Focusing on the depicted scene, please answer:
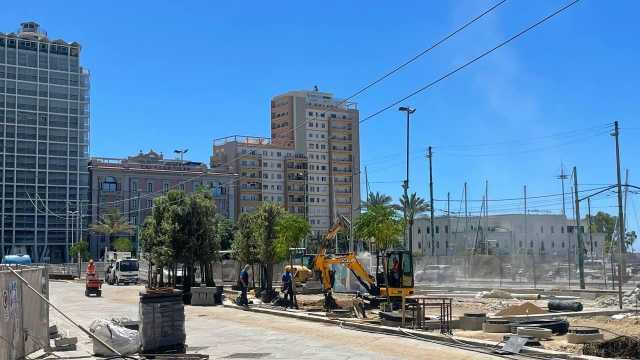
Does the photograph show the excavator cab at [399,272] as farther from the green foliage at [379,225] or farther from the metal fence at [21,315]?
the metal fence at [21,315]

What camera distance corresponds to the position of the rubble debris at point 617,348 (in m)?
15.2

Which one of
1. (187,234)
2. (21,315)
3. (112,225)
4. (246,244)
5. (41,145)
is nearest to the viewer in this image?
(21,315)

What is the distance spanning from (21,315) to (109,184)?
104m

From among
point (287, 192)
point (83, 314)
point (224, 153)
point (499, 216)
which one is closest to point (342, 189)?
point (287, 192)

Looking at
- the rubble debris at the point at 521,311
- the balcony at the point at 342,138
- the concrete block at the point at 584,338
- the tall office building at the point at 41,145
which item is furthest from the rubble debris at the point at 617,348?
the balcony at the point at 342,138

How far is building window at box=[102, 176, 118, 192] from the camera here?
115 meters

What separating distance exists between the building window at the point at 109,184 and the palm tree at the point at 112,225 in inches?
220

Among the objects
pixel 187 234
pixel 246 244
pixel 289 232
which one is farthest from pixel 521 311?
pixel 187 234

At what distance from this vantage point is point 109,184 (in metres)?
116

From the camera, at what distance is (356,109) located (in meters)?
154

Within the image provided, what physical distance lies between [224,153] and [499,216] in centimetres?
5251

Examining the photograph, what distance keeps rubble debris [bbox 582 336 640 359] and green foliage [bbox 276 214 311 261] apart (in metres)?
20.5

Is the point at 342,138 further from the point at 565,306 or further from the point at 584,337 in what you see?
the point at 584,337

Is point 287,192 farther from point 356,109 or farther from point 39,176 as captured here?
point 39,176
